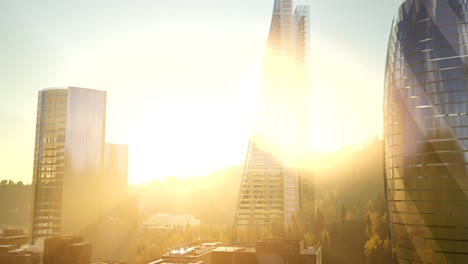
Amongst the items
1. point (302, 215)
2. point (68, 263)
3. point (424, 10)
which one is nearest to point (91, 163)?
Result: point (68, 263)

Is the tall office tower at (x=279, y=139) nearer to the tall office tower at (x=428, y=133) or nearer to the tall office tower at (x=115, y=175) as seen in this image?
the tall office tower at (x=428, y=133)

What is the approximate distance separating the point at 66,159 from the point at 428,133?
10379 cm

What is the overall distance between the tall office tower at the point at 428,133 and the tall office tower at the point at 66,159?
91.6 meters

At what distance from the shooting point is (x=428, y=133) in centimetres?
8462

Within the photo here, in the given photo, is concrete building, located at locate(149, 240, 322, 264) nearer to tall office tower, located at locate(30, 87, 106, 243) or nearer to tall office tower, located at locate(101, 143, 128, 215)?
tall office tower, located at locate(30, 87, 106, 243)

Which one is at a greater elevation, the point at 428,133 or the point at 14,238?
the point at 428,133

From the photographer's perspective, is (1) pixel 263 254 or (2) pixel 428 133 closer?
(1) pixel 263 254

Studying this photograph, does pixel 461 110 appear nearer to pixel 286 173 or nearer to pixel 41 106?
pixel 286 173

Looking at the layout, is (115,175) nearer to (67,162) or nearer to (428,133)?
(67,162)

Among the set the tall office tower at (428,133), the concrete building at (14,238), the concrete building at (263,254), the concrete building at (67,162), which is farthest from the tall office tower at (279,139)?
the concrete building at (14,238)

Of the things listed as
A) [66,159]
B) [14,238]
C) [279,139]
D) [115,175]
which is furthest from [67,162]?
[279,139]

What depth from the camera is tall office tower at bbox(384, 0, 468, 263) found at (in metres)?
80.9

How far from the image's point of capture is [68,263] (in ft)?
300

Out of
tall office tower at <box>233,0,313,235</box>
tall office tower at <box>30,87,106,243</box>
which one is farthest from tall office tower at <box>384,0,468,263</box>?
tall office tower at <box>30,87,106,243</box>
